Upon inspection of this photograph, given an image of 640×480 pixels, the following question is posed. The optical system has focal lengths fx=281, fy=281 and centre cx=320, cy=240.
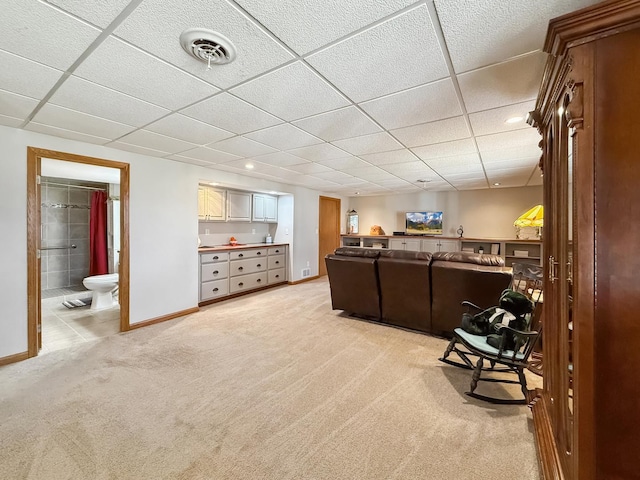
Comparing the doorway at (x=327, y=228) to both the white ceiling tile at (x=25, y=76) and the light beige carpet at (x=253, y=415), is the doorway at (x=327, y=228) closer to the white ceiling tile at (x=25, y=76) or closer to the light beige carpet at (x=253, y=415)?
the light beige carpet at (x=253, y=415)

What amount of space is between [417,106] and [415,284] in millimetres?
1985

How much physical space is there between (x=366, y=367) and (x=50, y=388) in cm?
260

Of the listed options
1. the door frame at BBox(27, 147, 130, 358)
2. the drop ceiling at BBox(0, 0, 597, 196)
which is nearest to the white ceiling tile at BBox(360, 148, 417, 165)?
the drop ceiling at BBox(0, 0, 597, 196)

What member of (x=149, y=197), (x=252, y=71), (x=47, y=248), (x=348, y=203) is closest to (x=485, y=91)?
(x=252, y=71)

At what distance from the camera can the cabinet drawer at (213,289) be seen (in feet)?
15.0

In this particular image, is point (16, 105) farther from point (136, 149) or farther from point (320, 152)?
point (320, 152)

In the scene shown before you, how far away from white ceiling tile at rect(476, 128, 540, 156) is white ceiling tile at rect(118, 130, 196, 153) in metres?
Answer: 3.17

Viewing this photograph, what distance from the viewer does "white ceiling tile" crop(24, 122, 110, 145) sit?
261 centimetres

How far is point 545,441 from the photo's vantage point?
1.51 metres

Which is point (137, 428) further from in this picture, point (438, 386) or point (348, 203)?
point (348, 203)

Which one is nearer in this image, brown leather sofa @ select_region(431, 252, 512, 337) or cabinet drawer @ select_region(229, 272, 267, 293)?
brown leather sofa @ select_region(431, 252, 512, 337)

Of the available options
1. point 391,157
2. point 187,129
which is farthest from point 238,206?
point 391,157

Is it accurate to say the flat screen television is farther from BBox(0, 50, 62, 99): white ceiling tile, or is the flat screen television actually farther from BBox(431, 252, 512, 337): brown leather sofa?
BBox(0, 50, 62, 99): white ceiling tile

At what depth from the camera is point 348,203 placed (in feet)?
27.6
